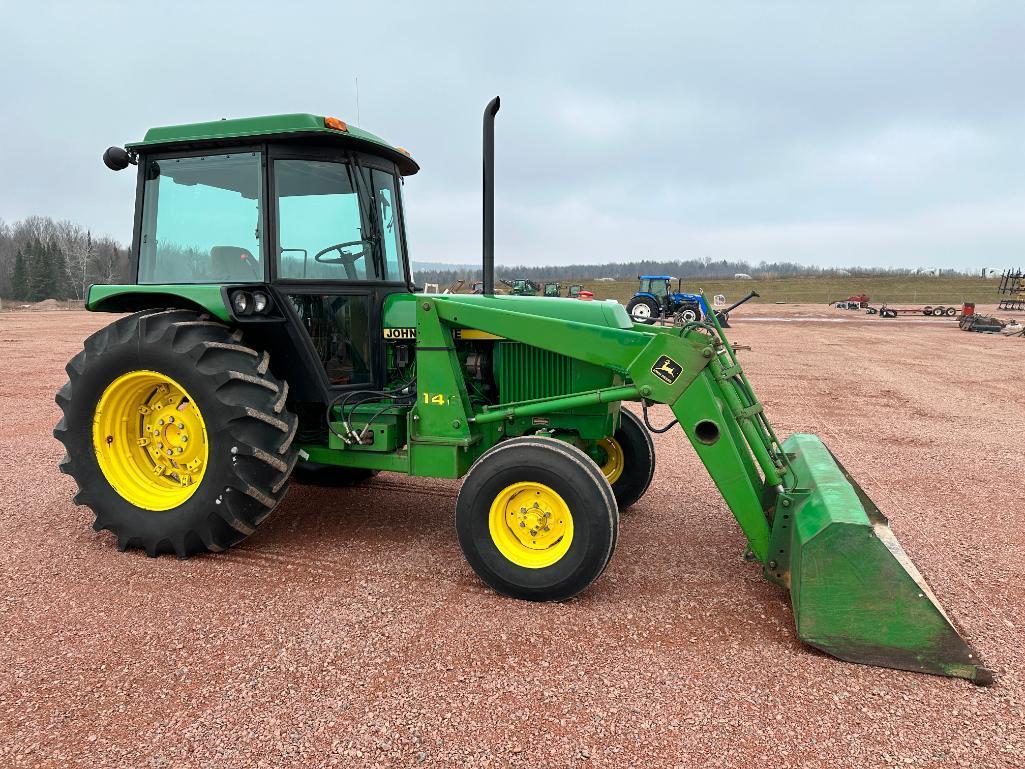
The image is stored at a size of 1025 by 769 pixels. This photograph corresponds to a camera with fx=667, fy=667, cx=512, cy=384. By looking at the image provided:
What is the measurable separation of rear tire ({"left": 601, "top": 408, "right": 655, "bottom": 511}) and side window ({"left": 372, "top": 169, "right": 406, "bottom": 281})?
198cm

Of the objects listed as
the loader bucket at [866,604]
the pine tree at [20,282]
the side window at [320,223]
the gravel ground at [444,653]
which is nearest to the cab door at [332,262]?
the side window at [320,223]

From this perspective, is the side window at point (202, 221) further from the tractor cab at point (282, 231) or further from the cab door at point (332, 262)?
the cab door at point (332, 262)

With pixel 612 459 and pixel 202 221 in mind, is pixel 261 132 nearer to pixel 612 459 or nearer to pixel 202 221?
pixel 202 221

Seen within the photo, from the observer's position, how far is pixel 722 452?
11.8 ft

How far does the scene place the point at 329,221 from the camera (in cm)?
440

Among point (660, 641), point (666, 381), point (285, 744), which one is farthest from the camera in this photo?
point (666, 381)

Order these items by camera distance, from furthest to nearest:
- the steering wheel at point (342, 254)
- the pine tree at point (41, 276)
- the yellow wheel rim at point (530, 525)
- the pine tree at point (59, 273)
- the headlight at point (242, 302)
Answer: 1. the pine tree at point (59, 273)
2. the pine tree at point (41, 276)
3. the steering wheel at point (342, 254)
4. the headlight at point (242, 302)
5. the yellow wheel rim at point (530, 525)

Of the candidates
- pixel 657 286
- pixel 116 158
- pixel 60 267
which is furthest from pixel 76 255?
pixel 116 158

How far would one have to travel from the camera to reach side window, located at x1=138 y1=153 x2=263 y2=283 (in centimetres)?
426

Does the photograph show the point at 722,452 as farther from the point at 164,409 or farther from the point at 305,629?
the point at 164,409

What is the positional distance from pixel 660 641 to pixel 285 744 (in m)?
1.73

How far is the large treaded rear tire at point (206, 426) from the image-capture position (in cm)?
389

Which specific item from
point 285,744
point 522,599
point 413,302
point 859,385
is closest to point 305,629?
point 285,744

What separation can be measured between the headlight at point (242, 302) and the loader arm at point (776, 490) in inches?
42.0
